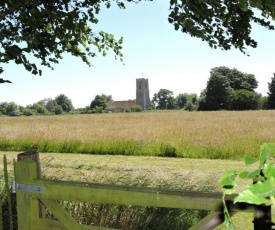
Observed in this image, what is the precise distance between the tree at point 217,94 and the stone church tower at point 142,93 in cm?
6892

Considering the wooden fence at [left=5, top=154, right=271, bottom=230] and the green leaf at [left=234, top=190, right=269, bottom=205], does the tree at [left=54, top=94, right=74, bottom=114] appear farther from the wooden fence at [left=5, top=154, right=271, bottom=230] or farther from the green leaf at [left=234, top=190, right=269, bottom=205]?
the green leaf at [left=234, top=190, right=269, bottom=205]

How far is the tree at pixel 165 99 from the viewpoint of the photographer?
14225 centimetres

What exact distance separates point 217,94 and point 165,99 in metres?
66.6

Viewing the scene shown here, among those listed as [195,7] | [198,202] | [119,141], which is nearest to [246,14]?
[195,7]

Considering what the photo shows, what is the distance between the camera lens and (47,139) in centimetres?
1521

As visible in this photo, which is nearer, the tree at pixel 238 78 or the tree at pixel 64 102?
the tree at pixel 238 78

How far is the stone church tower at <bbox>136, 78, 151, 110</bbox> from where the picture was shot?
152 metres

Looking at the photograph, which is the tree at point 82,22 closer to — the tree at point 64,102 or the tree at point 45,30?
the tree at point 45,30

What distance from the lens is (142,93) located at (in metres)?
156

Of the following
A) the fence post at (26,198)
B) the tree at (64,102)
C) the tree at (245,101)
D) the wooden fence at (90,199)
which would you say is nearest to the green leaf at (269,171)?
the wooden fence at (90,199)

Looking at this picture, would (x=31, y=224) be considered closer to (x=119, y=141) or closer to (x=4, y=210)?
(x=4, y=210)

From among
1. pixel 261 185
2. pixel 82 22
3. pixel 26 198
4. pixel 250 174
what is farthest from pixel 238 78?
pixel 261 185

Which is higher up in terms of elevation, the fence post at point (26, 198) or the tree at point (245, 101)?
the tree at point (245, 101)

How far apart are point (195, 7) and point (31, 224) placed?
11.5ft
